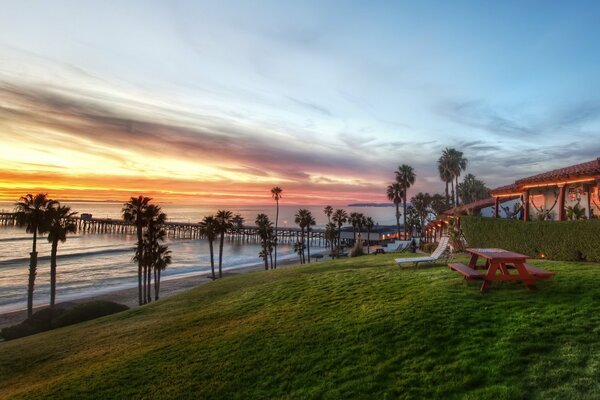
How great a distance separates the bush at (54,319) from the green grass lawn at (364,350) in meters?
8.61

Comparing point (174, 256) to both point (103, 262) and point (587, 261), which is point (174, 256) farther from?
point (587, 261)

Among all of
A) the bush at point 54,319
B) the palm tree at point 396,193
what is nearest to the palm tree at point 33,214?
the bush at point 54,319

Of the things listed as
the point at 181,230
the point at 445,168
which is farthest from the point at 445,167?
the point at 181,230

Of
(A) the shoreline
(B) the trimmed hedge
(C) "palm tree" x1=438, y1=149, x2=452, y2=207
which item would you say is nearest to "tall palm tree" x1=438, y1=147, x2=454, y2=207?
(C) "palm tree" x1=438, y1=149, x2=452, y2=207

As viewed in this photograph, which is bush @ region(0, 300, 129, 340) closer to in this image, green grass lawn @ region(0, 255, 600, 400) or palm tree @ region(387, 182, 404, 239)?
green grass lawn @ region(0, 255, 600, 400)

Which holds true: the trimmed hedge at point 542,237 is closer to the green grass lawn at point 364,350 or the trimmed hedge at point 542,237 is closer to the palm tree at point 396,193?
the green grass lawn at point 364,350

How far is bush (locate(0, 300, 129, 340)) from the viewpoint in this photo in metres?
19.4

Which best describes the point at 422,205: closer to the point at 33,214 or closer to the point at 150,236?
the point at 150,236

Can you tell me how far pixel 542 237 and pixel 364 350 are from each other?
36.1ft

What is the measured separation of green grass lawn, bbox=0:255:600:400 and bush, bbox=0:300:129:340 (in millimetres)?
8612

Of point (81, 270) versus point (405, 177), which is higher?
point (405, 177)

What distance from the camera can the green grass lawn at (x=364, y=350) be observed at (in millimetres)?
4910

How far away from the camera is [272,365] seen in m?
6.32

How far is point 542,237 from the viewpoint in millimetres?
13312
